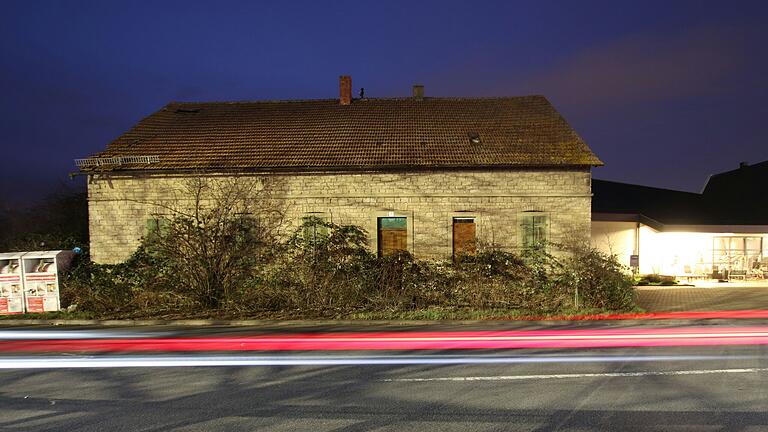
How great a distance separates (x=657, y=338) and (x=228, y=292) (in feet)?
32.7

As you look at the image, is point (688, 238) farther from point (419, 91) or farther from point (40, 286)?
point (40, 286)

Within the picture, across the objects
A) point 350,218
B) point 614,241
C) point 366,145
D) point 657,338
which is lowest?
point 657,338

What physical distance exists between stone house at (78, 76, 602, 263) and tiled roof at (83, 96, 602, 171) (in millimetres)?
67

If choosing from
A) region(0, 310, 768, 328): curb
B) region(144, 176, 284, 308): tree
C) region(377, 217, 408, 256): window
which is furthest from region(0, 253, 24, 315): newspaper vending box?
region(377, 217, 408, 256): window

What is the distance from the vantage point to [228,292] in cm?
1141

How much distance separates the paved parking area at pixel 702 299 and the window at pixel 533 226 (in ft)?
11.3

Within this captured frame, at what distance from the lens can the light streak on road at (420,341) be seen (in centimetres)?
782

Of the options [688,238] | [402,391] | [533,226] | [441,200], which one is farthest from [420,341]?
[688,238]

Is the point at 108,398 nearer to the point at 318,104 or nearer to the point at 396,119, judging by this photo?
the point at 396,119

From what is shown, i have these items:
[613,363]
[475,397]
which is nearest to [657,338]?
[613,363]

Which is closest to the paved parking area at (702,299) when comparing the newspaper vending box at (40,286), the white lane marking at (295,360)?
the white lane marking at (295,360)

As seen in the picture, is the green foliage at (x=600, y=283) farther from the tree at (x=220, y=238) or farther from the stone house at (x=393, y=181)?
the tree at (x=220, y=238)

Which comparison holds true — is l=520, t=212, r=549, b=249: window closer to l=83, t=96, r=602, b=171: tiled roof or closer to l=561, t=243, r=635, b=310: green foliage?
l=83, t=96, r=602, b=171: tiled roof

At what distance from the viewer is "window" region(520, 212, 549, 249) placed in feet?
47.1
